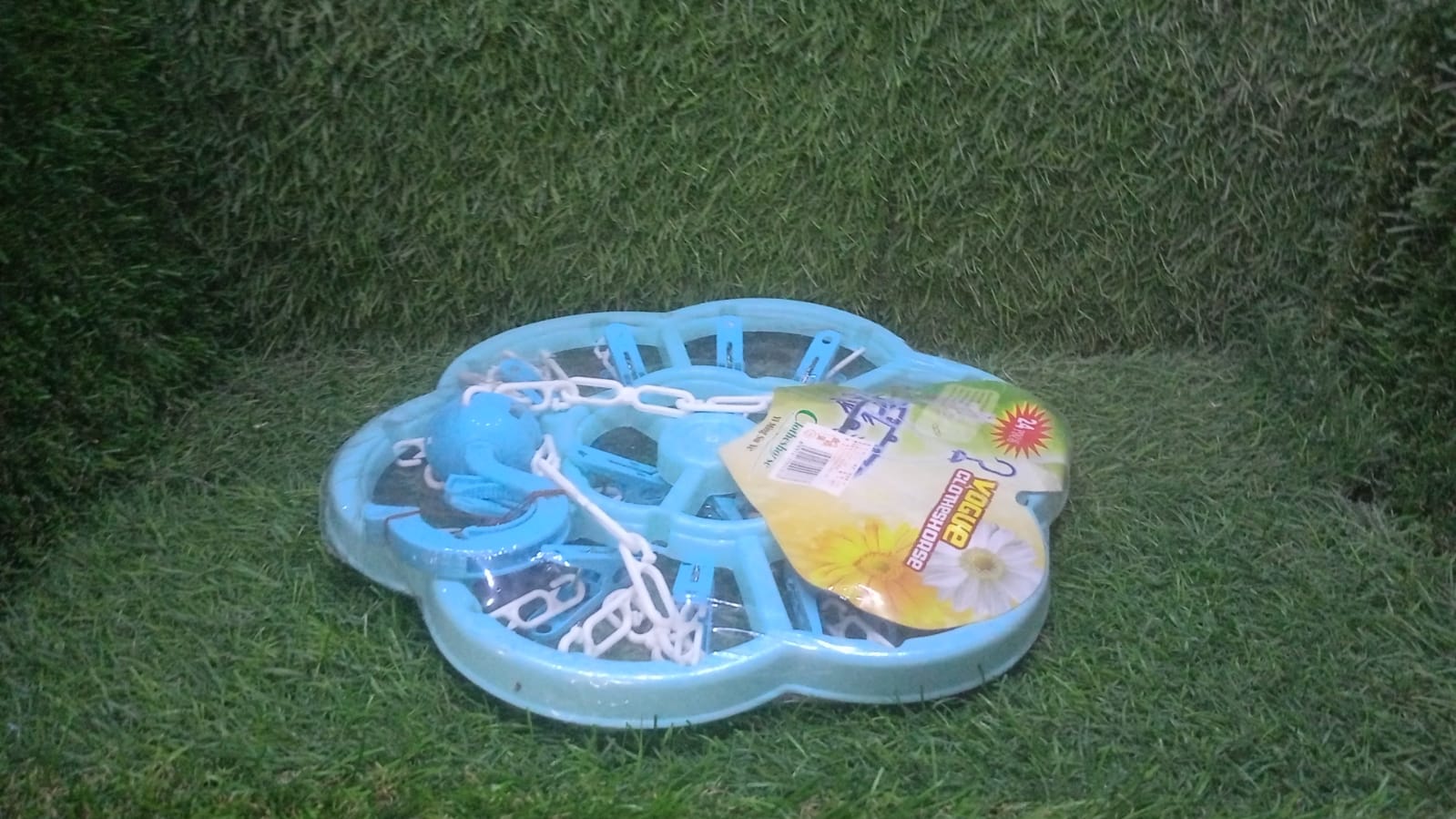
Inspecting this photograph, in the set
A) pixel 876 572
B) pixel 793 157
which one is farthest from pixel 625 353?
pixel 876 572

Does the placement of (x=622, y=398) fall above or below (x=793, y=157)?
below

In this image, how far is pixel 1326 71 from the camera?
3.25 feet

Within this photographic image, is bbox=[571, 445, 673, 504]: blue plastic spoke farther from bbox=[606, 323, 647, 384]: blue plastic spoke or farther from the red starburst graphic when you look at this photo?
the red starburst graphic

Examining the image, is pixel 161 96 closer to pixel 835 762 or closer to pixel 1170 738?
pixel 835 762

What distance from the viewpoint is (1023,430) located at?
0.96 metres

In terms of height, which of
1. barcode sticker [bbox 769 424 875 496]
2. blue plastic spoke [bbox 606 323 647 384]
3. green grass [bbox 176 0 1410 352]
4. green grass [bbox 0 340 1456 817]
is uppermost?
green grass [bbox 176 0 1410 352]

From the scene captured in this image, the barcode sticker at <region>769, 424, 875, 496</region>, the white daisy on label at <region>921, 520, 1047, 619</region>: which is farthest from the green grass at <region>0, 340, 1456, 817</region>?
the barcode sticker at <region>769, 424, 875, 496</region>

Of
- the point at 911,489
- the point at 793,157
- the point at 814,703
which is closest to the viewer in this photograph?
the point at 814,703

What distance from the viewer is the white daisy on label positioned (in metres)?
0.80

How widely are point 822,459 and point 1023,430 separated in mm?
171

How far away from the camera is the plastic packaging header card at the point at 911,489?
807 millimetres

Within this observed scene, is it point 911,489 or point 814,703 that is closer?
point 814,703

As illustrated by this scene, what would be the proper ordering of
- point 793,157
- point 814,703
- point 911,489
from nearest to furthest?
1. point 814,703
2. point 911,489
3. point 793,157

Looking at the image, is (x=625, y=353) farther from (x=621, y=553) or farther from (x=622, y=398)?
(x=621, y=553)
